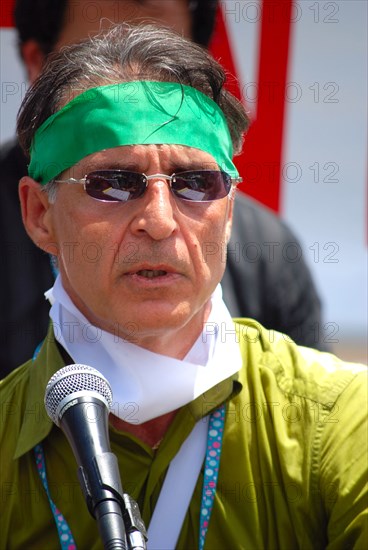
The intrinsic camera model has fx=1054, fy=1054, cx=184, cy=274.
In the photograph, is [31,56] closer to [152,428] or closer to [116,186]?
[116,186]

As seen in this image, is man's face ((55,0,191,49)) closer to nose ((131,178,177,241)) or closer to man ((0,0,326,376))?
man ((0,0,326,376))

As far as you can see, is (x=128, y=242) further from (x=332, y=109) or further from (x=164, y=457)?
(x=332, y=109)

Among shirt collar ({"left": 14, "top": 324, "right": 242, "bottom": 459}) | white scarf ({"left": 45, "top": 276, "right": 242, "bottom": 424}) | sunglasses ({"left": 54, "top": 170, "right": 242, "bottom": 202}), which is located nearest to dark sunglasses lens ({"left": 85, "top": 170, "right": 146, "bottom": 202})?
sunglasses ({"left": 54, "top": 170, "right": 242, "bottom": 202})

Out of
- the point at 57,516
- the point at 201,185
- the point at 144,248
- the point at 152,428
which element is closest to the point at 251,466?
the point at 152,428

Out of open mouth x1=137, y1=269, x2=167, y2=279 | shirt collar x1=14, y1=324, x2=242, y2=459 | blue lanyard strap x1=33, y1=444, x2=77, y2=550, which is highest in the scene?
open mouth x1=137, y1=269, x2=167, y2=279

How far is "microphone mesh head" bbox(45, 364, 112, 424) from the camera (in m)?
2.05

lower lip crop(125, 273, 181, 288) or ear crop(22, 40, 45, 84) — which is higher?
ear crop(22, 40, 45, 84)

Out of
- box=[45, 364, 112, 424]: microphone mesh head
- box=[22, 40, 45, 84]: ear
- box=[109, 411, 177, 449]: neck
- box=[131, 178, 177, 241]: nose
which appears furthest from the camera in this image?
box=[22, 40, 45, 84]: ear

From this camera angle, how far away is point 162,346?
2.81 m

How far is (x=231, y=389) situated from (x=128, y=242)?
513 millimetres

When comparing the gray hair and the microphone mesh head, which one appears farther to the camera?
the gray hair

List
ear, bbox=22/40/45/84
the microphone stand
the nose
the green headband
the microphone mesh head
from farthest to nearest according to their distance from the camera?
ear, bbox=22/40/45/84
the green headband
the nose
the microphone mesh head
the microphone stand

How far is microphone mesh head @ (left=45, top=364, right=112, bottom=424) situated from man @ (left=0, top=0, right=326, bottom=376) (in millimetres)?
1921

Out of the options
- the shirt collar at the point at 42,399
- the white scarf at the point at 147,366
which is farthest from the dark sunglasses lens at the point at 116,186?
the shirt collar at the point at 42,399
